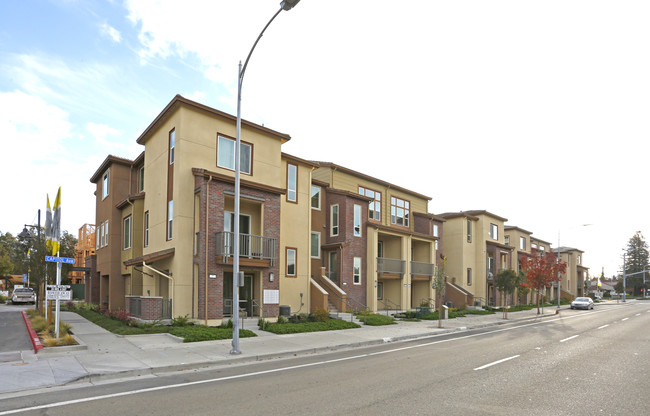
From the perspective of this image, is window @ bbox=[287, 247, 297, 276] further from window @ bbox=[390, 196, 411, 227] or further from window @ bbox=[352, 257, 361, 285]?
window @ bbox=[390, 196, 411, 227]

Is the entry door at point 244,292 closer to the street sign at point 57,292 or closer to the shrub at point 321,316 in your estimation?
the shrub at point 321,316

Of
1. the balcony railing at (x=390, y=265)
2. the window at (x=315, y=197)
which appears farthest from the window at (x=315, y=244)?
the balcony railing at (x=390, y=265)

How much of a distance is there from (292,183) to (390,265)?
395 inches

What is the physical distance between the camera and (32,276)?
75.5 ft

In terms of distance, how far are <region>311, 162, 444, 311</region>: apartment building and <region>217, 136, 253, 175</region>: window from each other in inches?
260

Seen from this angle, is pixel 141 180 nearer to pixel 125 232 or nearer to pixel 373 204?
pixel 125 232

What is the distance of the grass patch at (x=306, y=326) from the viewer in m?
17.8

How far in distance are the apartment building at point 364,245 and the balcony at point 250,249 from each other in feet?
15.1

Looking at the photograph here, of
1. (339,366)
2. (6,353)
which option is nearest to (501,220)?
(339,366)

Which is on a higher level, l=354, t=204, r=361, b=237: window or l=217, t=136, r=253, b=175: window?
l=217, t=136, r=253, b=175: window

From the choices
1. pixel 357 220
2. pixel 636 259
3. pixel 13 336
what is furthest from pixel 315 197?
pixel 636 259

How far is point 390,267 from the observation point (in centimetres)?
3047

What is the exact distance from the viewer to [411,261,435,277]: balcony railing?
33156mm

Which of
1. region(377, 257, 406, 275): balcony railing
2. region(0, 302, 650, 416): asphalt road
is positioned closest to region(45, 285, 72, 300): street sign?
region(0, 302, 650, 416): asphalt road
